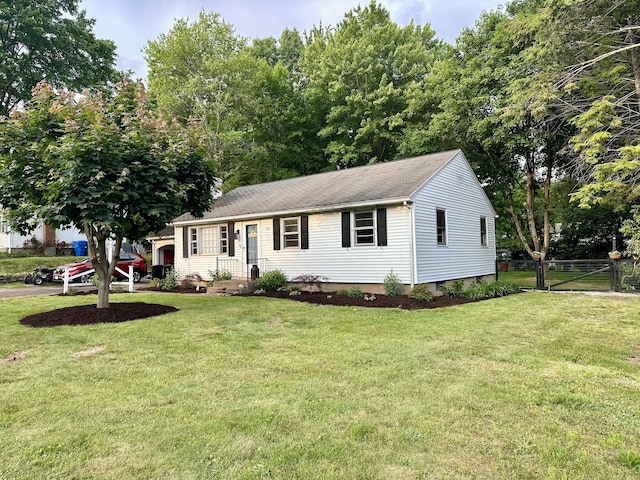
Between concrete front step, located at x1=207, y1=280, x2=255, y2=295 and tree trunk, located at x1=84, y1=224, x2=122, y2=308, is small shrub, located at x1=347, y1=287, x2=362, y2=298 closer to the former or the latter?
concrete front step, located at x1=207, y1=280, x2=255, y2=295

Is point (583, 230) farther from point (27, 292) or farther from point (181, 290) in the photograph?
point (27, 292)

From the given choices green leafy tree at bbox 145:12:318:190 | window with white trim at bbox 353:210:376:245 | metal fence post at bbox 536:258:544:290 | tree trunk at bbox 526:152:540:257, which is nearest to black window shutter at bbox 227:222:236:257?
window with white trim at bbox 353:210:376:245

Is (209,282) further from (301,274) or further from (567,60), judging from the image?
(567,60)

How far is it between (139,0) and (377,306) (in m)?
12.8

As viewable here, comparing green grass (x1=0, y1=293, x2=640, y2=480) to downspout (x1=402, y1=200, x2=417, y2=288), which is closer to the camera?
green grass (x1=0, y1=293, x2=640, y2=480)

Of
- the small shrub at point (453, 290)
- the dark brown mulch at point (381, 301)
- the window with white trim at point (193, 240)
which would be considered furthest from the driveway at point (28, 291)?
the small shrub at point (453, 290)

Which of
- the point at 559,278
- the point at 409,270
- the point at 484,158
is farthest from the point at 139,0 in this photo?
the point at 559,278

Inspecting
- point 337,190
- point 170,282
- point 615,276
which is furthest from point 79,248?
point 615,276

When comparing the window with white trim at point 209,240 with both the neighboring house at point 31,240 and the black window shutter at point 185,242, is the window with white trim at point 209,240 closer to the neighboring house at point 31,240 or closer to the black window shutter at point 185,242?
the black window shutter at point 185,242

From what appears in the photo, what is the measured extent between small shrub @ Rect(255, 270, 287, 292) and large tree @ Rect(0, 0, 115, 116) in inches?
728

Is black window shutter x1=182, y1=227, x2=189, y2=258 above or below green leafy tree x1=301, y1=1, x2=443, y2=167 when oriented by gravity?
below

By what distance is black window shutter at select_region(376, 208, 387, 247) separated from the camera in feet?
38.9

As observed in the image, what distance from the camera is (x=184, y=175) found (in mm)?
8961

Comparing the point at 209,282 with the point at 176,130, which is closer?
the point at 176,130
